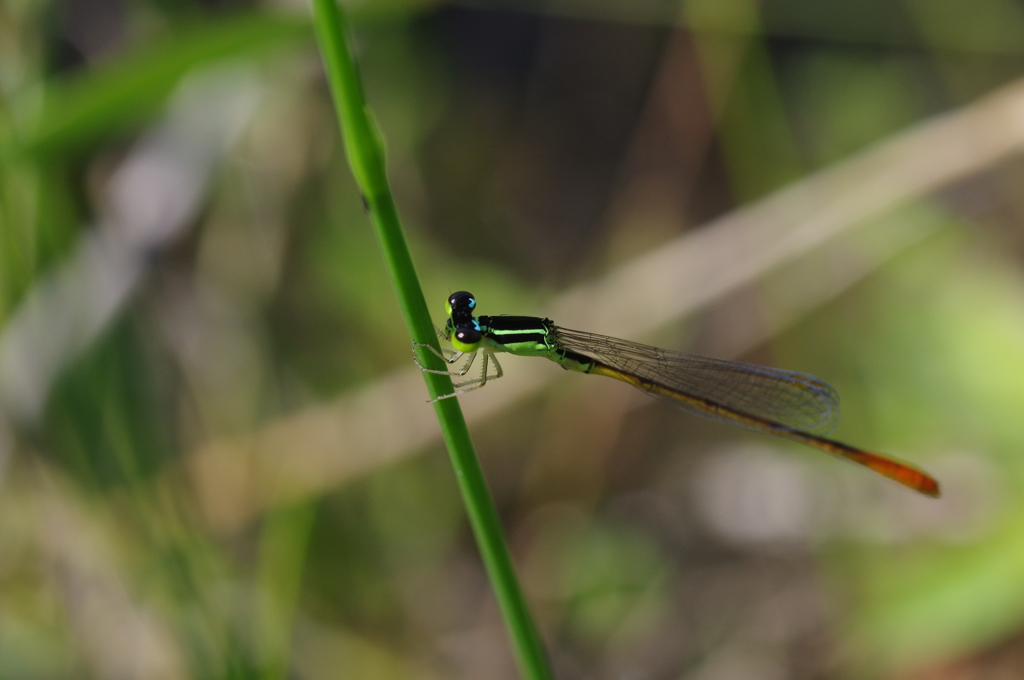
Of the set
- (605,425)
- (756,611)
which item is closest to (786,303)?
(605,425)

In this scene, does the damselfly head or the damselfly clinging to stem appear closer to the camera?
the damselfly head

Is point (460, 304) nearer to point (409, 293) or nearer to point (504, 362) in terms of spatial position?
point (409, 293)

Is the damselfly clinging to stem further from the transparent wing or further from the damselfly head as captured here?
the damselfly head

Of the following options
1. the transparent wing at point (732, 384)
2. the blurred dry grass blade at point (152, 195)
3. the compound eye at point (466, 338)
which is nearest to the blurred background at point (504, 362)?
the blurred dry grass blade at point (152, 195)

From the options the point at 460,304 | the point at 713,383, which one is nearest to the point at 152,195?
the point at 460,304

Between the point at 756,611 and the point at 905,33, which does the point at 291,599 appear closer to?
the point at 756,611

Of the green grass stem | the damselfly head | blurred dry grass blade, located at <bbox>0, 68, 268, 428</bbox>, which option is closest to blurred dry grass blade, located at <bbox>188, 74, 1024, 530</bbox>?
blurred dry grass blade, located at <bbox>0, 68, 268, 428</bbox>
